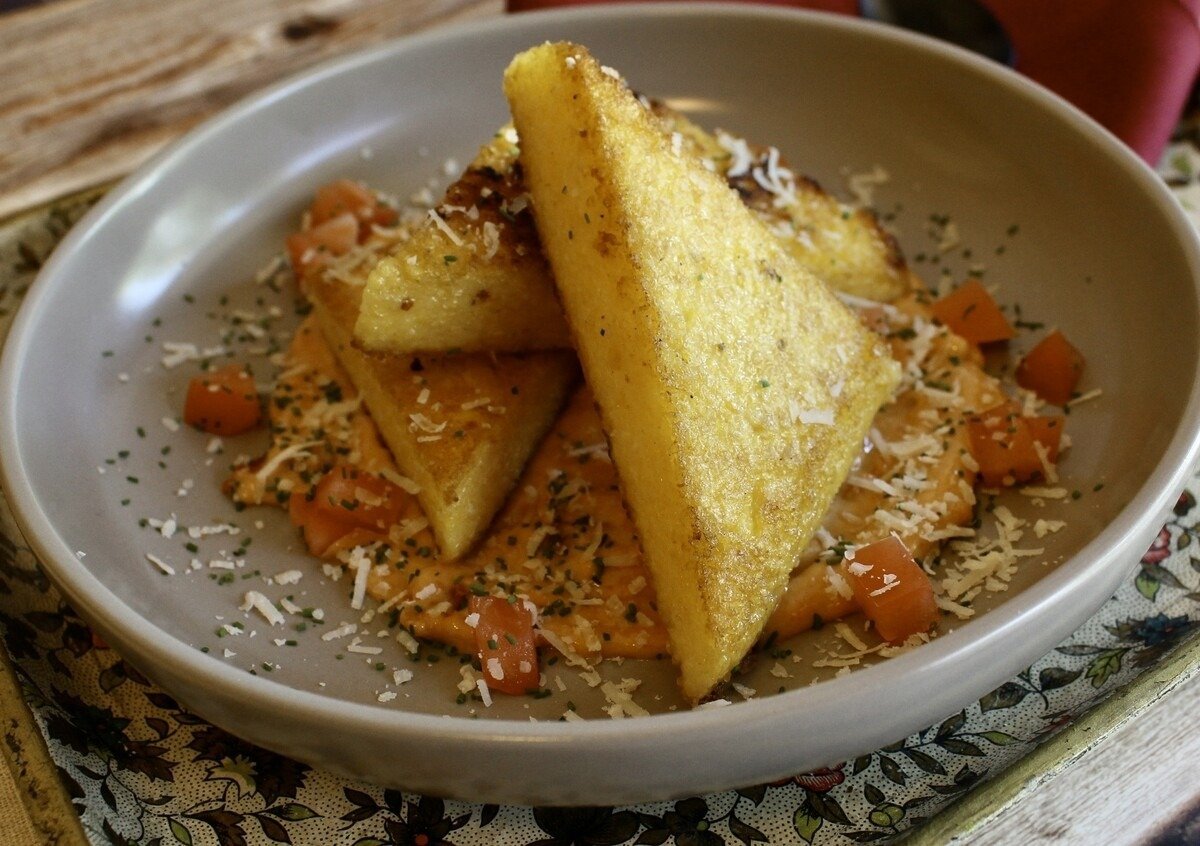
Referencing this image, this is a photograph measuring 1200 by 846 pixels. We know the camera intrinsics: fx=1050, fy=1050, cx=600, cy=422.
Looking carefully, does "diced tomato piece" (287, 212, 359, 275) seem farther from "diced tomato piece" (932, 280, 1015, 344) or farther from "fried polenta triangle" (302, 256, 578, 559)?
"diced tomato piece" (932, 280, 1015, 344)

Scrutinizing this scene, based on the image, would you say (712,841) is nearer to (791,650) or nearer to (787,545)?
(791,650)

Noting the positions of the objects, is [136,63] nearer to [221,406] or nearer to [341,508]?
[221,406]

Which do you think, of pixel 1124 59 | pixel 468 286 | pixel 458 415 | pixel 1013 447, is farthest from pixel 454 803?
pixel 1124 59

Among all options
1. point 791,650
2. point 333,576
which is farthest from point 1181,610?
point 333,576

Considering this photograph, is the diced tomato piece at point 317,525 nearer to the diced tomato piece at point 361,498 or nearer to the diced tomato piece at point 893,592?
the diced tomato piece at point 361,498

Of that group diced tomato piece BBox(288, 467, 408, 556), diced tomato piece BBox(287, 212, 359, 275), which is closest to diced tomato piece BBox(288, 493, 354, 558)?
diced tomato piece BBox(288, 467, 408, 556)
